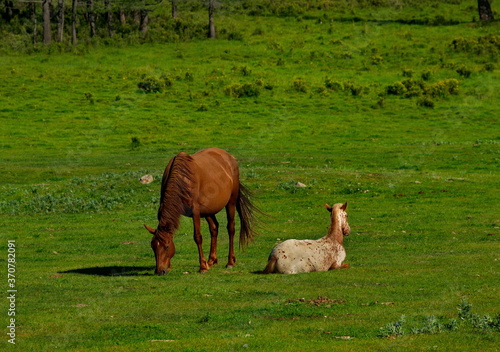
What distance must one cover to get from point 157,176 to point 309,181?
23.4 ft

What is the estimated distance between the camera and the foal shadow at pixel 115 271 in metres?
18.7

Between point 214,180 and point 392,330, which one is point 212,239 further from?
point 392,330

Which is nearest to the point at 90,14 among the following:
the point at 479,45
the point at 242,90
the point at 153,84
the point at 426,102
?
the point at 153,84

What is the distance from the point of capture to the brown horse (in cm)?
1736

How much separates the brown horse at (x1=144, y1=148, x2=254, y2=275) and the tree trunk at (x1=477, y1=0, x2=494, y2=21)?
6660 centimetres

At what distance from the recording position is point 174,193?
17.5 meters

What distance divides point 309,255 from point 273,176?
19037 millimetres

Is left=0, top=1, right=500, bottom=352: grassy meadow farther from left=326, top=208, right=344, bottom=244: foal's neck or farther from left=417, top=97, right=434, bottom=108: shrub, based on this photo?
left=326, top=208, right=344, bottom=244: foal's neck

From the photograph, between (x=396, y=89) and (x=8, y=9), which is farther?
(x=8, y=9)

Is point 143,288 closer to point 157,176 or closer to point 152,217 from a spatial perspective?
point 152,217

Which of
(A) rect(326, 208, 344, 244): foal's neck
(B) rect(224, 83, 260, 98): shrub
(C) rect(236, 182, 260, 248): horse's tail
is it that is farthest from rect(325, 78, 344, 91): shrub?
(A) rect(326, 208, 344, 244): foal's neck

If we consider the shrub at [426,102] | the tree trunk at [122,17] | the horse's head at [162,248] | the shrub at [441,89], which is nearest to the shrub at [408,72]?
the shrub at [441,89]

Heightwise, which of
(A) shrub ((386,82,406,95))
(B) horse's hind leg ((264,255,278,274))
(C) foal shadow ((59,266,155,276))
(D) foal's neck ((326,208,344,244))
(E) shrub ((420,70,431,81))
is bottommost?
(A) shrub ((386,82,406,95))

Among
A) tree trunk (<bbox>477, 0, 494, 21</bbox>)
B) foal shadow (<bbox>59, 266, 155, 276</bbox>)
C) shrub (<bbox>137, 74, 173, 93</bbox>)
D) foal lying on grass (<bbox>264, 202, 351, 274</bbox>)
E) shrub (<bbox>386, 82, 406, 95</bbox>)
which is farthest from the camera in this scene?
tree trunk (<bbox>477, 0, 494, 21</bbox>)
